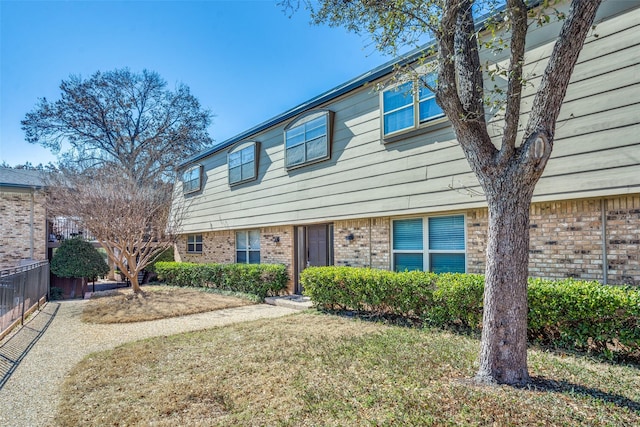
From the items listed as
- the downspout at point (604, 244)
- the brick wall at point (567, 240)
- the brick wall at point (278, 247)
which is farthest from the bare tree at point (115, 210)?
the downspout at point (604, 244)

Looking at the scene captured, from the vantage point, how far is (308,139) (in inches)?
409

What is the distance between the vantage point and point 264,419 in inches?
132

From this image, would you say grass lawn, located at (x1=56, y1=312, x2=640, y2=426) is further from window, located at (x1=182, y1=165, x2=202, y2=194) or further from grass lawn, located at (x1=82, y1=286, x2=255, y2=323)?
window, located at (x1=182, y1=165, x2=202, y2=194)

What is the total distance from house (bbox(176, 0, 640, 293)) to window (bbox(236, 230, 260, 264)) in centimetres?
4

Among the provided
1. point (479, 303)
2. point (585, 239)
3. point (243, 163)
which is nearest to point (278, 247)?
point (243, 163)

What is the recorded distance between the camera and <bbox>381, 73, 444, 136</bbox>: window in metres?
7.32

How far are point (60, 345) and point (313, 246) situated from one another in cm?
635

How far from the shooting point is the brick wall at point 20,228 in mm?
13539

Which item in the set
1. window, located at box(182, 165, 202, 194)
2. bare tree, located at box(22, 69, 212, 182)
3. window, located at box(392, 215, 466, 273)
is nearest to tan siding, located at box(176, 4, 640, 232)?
window, located at box(392, 215, 466, 273)

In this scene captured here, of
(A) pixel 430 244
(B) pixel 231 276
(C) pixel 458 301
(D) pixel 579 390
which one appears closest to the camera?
(D) pixel 579 390

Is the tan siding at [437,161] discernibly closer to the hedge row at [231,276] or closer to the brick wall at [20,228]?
the hedge row at [231,276]

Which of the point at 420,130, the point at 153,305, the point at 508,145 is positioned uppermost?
the point at 420,130

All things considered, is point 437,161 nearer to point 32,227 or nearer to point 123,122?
point 32,227

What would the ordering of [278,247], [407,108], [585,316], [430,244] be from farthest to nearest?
[278,247]
[407,108]
[430,244]
[585,316]
